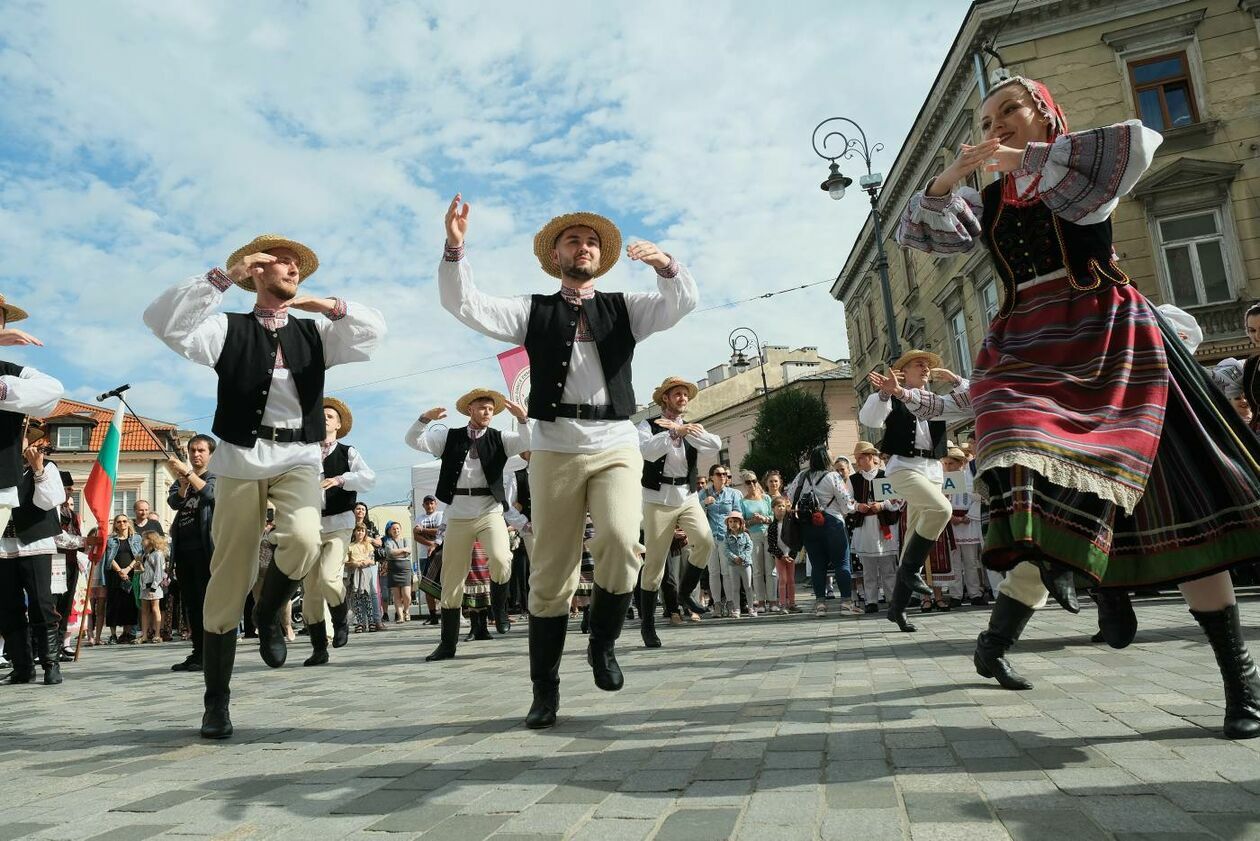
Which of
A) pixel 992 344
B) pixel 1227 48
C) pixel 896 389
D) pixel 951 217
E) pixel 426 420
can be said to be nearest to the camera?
pixel 992 344

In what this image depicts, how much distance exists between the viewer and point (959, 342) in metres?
28.5

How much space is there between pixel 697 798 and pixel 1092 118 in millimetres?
23613

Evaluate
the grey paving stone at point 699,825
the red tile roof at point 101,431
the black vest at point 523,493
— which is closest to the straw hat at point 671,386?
the black vest at point 523,493

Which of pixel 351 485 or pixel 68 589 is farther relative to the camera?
pixel 68 589

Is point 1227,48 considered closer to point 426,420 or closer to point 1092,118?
point 1092,118

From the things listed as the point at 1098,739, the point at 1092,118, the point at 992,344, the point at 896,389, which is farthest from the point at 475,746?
the point at 1092,118

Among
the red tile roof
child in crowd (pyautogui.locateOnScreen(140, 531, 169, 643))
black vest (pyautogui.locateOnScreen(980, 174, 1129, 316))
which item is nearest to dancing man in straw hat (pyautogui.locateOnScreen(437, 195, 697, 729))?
black vest (pyautogui.locateOnScreen(980, 174, 1129, 316))

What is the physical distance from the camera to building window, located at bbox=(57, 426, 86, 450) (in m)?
46.9

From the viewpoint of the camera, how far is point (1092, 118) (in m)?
21.9

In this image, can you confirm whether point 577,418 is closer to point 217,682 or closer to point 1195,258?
point 217,682

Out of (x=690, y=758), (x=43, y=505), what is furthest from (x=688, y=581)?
(x=690, y=758)

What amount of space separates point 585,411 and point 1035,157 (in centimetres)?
210

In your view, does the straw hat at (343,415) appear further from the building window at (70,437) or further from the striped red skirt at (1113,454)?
the building window at (70,437)

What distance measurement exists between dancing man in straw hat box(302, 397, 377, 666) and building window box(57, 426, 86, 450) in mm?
45093
